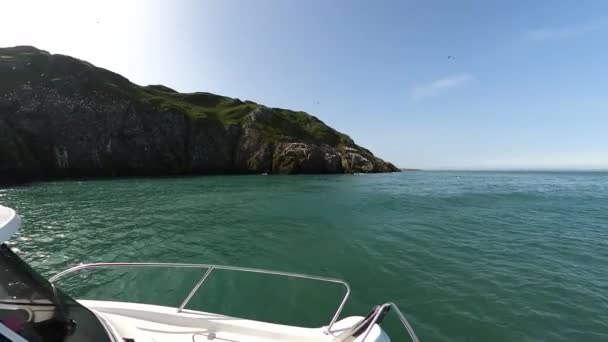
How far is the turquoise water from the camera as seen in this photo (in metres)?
6.21

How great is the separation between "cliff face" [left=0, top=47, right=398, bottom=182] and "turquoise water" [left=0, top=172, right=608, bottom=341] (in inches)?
1583

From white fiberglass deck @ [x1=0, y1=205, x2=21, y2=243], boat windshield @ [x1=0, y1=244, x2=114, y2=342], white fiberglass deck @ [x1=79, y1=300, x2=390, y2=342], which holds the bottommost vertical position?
white fiberglass deck @ [x1=79, y1=300, x2=390, y2=342]

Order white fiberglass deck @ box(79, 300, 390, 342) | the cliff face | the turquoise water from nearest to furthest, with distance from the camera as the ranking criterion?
white fiberglass deck @ box(79, 300, 390, 342) → the turquoise water → the cliff face

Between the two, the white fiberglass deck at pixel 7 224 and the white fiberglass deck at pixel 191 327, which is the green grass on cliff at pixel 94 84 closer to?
the white fiberglass deck at pixel 191 327

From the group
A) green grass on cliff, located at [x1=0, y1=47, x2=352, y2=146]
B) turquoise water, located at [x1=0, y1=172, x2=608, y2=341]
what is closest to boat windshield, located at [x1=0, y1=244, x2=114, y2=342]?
turquoise water, located at [x1=0, y1=172, x2=608, y2=341]

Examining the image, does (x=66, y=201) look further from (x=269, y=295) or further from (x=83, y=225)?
(x=269, y=295)

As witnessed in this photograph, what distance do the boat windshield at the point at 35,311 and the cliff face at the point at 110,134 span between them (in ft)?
186

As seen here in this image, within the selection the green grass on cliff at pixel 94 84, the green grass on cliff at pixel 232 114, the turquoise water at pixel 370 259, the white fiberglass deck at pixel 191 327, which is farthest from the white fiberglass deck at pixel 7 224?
the green grass on cliff at pixel 232 114

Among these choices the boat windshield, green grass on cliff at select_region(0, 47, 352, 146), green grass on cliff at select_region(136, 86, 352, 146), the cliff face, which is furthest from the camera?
green grass on cliff at select_region(136, 86, 352, 146)

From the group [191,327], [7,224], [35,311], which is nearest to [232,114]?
[191,327]

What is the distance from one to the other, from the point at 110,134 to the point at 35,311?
6489 cm

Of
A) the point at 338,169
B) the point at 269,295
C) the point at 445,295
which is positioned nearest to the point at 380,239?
the point at 445,295

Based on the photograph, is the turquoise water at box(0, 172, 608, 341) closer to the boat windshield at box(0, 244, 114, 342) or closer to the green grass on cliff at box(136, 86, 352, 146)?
the boat windshield at box(0, 244, 114, 342)

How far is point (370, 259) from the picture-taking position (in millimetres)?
9625
